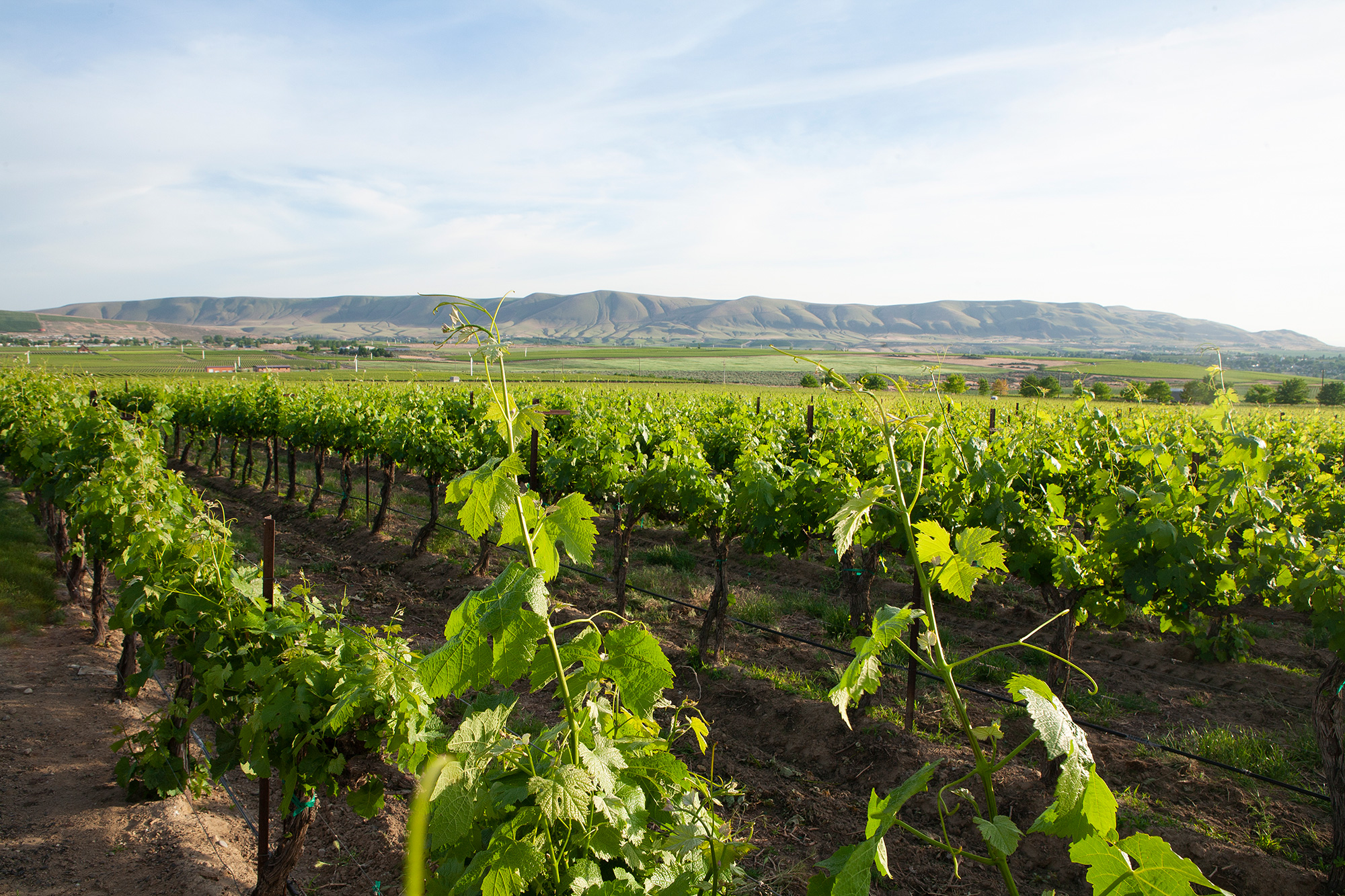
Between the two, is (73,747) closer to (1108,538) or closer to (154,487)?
(154,487)

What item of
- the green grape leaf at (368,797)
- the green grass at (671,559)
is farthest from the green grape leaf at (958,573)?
the green grass at (671,559)

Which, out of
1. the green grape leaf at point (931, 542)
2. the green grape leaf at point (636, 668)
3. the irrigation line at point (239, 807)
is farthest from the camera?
the irrigation line at point (239, 807)

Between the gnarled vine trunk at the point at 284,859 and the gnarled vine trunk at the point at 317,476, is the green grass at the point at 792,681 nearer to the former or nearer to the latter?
the gnarled vine trunk at the point at 284,859

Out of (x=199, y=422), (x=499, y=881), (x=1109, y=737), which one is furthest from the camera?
(x=199, y=422)

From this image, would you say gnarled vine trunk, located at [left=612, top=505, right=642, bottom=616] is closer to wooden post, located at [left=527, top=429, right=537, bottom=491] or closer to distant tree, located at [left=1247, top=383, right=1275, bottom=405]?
wooden post, located at [left=527, top=429, right=537, bottom=491]

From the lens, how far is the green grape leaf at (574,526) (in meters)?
1.74

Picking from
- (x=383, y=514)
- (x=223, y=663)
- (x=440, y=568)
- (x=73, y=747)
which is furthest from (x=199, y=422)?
(x=223, y=663)

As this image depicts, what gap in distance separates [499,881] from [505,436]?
0.99m

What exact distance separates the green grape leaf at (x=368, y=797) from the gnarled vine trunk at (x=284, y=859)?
372mm

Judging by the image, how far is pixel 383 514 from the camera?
39.8ft

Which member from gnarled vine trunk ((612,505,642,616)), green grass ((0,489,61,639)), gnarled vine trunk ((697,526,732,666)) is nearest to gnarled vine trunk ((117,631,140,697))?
green grass ((0,489,61,639))

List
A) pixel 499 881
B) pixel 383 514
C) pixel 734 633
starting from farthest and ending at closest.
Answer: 1. pixel 383 514
2. pixel 734 633
3. pixel 499 881

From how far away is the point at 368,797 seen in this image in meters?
3.45

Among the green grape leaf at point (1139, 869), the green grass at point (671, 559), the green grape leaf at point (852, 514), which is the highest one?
the green grape leaf at point (852, 514)
